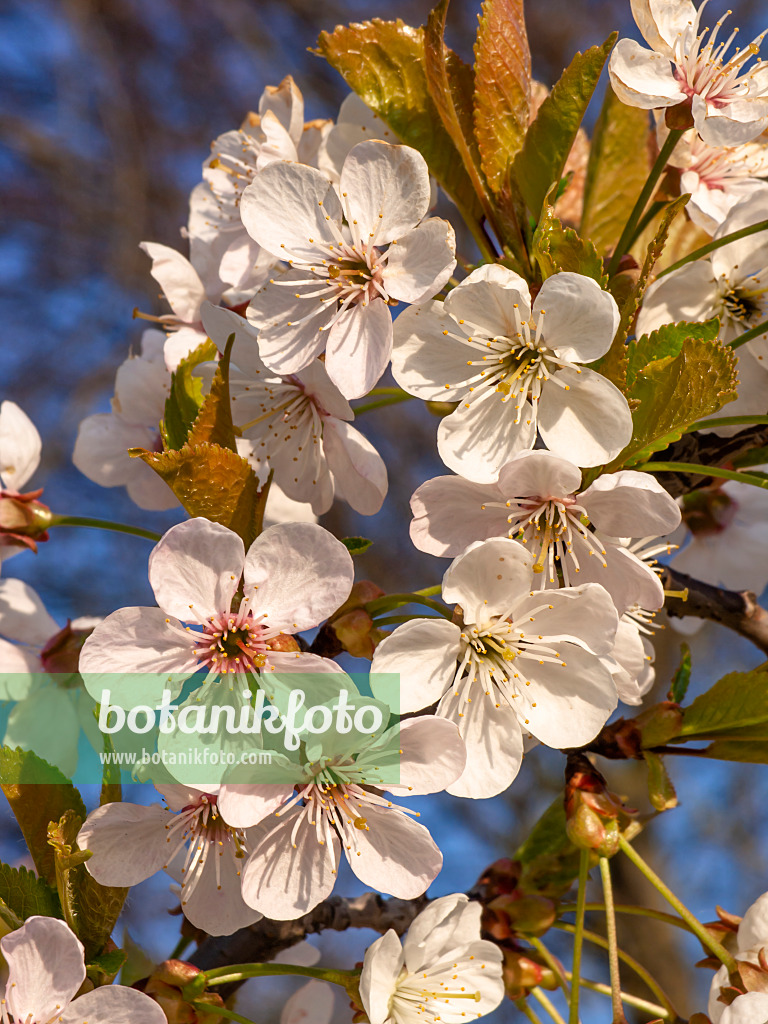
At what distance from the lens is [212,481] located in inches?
36.4

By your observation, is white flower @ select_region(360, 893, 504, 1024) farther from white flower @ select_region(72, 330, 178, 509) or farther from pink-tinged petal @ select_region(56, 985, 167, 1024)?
white flower @ select_region(72, 330, 178, 509)

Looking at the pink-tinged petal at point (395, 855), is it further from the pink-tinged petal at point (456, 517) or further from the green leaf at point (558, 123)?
the green leaf at point (558, 123)

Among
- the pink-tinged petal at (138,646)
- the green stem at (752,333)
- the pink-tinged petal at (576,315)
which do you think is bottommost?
the pink-tinged petal at (138,646)

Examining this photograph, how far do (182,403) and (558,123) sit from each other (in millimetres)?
561

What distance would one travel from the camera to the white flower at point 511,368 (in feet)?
3.06

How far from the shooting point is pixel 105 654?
908 mm

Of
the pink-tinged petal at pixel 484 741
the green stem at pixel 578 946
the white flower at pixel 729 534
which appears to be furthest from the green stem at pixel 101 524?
the white flower at pixel 729 534

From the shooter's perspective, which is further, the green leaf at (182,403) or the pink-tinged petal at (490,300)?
the green leaf at (182,403)

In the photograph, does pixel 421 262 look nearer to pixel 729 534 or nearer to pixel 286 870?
A: pixel 286 870

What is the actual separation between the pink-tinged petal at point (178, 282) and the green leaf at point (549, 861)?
0.93m

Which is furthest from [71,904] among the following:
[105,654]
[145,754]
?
[105,654]

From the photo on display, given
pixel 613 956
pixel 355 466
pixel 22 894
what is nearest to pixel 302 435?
pixel 355 466

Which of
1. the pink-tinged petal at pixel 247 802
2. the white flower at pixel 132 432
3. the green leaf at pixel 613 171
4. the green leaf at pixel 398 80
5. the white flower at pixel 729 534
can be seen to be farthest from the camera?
the white flower at pixel 729 534

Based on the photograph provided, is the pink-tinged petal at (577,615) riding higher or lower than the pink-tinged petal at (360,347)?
lower
